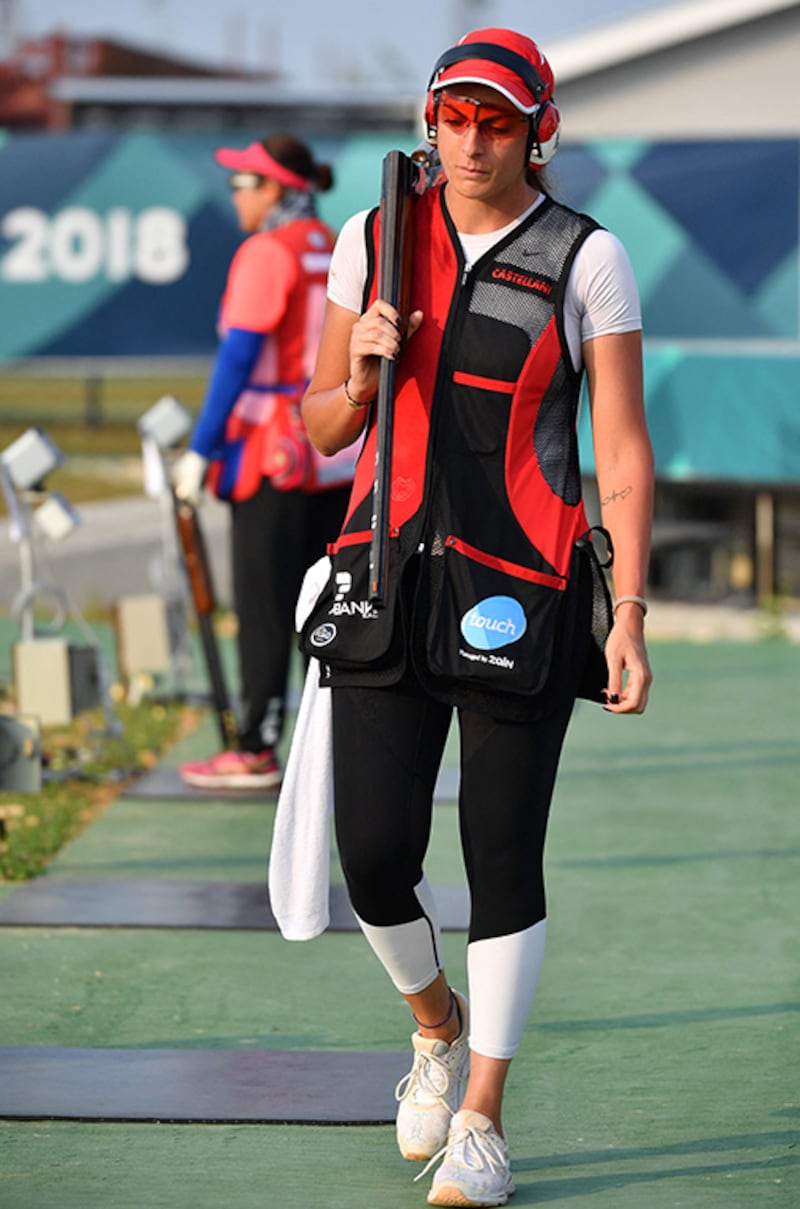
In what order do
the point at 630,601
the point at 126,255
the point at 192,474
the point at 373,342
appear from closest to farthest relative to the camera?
the point at 373,342, the point at 630,601, the point at 192,474, the point at 126,255

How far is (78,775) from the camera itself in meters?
8.18

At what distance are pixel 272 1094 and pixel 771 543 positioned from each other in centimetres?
921

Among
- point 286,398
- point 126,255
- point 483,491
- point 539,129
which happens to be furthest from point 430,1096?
point 126,255

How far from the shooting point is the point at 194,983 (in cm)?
548

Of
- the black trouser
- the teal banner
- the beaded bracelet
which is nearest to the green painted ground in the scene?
the black trouser

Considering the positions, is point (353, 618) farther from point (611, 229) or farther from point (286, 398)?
point (611, 229)

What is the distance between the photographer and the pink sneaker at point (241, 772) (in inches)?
317

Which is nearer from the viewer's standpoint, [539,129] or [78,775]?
[539,129]

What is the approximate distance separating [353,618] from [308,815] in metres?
0.42

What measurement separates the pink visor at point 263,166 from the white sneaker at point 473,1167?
175 inches

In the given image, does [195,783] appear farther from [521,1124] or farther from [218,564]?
[218,564]

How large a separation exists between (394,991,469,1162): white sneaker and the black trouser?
12.0ft

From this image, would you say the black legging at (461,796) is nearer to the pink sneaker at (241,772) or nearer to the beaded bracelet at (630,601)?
the beaded bracelet at (630,601)

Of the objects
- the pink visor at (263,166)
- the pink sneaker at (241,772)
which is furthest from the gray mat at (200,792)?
the pink visor at (263,166)
